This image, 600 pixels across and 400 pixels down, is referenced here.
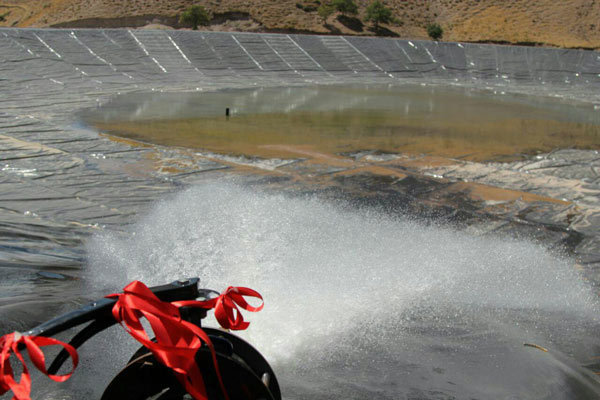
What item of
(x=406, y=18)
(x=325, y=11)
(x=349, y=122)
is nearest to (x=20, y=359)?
(x=349, y=122)

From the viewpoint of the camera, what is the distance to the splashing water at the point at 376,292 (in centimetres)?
260

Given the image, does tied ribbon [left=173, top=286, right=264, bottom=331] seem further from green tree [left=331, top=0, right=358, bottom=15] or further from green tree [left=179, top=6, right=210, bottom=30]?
green tree [left=331, top=0, right=358, bottom=15]

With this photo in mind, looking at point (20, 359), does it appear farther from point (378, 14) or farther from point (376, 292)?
point (378, 14)

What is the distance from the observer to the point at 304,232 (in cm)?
449

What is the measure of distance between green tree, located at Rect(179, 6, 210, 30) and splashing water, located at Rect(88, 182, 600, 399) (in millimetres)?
30272

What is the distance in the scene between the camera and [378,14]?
117 ft

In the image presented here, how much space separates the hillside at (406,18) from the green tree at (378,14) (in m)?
0.52

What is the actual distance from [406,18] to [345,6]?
460cm

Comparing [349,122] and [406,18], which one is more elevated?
[406,18]

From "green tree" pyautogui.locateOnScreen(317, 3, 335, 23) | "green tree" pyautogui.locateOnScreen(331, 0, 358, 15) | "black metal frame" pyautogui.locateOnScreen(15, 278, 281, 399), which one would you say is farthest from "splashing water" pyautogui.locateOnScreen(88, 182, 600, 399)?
"green tree" pyautogui.locateOnScreen(331, 0, 358, 15)

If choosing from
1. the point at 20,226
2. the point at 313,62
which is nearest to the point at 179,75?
the point at 313,62

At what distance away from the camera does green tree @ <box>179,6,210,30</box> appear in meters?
33.5

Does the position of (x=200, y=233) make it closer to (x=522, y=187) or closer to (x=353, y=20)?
(x=522, y=187)

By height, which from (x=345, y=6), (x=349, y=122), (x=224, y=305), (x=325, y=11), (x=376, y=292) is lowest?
(x=349, y=122)
